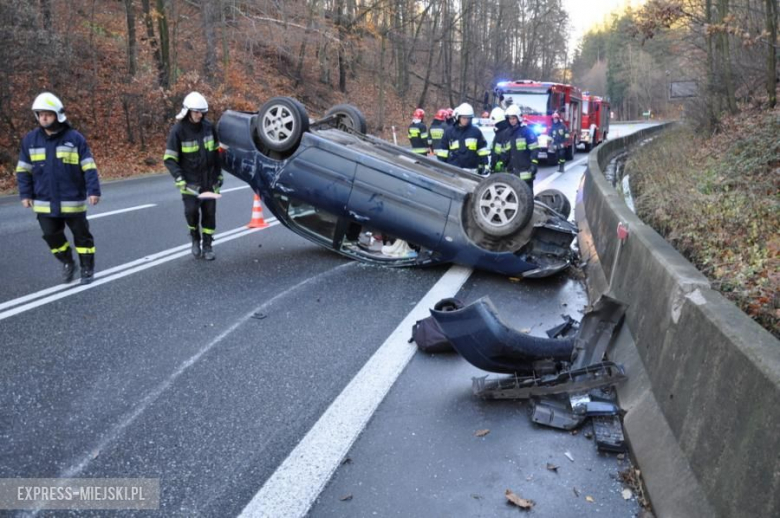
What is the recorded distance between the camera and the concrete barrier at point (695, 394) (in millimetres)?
2008

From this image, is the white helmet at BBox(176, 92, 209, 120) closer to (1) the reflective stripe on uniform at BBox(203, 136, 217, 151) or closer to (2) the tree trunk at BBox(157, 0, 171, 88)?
(1) the reflective stripe on uniform at BBox(203, 136, 217, 151)

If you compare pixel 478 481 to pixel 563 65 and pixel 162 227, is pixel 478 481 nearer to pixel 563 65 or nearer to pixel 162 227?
pixel 162 227

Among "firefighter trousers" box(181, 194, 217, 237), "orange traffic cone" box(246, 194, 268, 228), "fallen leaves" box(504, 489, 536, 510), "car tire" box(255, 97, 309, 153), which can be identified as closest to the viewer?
"fallen leaves" box(504, 489, 536, 510)

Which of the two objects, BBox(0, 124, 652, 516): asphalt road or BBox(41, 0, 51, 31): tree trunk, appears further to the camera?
BBox(41, 0, 51, 31): tree trunk

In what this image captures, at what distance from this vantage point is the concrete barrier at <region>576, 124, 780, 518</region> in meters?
2.01

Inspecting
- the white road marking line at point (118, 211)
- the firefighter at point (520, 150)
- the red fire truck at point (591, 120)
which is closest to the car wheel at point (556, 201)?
the firefighter at point (520, 150)

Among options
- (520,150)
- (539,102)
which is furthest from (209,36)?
(520,150)

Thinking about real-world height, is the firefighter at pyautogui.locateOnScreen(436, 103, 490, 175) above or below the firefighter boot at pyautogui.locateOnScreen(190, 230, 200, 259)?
above

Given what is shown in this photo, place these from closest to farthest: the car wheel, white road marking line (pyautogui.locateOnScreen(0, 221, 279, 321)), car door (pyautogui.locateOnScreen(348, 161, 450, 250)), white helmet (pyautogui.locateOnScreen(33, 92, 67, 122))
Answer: white road marking line (pyautogui.locateOnScreen(0, 221, 279, 321)) → white helmet (pyautogui.locateOnScreen(33, 92, 67, 122)) → car door (pyautogui.locateOnScreen(348, 161, 450, 250)) → the car wheel

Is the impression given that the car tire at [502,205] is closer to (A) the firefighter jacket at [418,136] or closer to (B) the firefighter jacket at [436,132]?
(B) the firefighter jacket at [436,132]

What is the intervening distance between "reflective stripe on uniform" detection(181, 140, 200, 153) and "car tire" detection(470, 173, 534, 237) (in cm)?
307

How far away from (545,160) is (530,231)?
15.7 m

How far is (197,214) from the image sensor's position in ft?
23.3

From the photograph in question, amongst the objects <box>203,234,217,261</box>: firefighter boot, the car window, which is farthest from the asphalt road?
the car window
